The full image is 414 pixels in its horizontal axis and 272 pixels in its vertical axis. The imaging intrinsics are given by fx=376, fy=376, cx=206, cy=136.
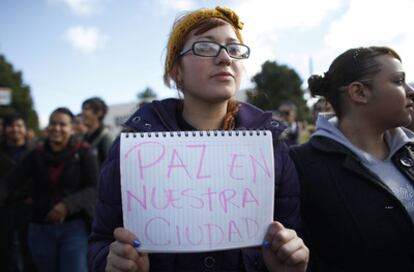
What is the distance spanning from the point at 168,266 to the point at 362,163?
1.00 metres

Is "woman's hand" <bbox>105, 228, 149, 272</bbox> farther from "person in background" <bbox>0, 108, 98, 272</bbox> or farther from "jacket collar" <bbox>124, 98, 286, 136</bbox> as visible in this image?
"person in background" <bbox>0, 108, 98, 272</bbox>

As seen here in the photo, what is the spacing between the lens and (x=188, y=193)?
45.5 inches

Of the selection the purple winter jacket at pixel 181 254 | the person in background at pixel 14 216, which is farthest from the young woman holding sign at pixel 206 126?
the person in background at pixel 14 216

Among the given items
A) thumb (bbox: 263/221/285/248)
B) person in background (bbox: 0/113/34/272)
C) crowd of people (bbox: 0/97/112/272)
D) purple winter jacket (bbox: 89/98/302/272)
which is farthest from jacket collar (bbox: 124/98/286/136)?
person in background (bbox: 0/113/34/272)

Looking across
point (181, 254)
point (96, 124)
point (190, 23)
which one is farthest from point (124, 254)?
point (96, 124)

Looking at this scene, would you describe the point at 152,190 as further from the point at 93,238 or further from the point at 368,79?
the point at 368,79

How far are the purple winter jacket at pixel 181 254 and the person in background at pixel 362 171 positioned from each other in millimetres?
309

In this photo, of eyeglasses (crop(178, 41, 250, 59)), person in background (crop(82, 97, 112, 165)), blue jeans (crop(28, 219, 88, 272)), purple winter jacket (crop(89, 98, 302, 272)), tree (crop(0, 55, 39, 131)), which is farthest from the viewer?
tree (crop(0, 55, 39, 131))

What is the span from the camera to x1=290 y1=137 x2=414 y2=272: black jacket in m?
1.61

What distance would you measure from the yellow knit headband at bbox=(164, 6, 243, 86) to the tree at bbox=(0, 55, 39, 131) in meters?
44.3

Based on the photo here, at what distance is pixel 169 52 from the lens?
1619mm

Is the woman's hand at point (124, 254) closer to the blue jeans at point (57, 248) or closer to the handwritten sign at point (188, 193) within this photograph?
the handwritten sign at point (188, 193)

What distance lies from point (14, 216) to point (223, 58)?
4123mm

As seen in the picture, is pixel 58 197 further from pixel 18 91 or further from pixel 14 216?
pixel 18 91
